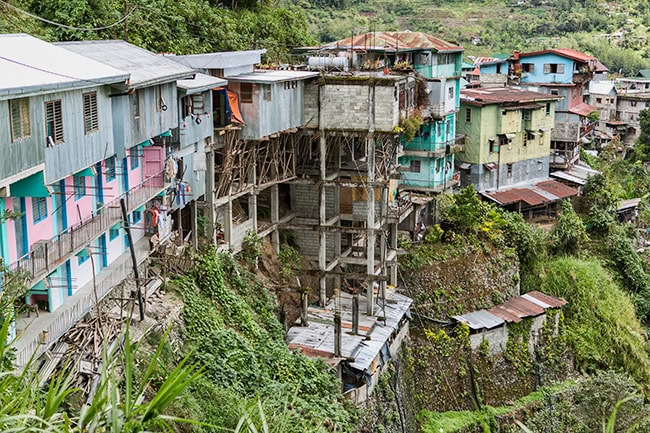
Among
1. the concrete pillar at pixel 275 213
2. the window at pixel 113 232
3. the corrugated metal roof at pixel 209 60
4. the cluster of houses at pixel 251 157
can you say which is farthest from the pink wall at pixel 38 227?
the concrete pillar at pixel 275 213

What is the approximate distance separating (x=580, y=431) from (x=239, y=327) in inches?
539

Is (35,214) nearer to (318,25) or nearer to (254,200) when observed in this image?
(254,200)

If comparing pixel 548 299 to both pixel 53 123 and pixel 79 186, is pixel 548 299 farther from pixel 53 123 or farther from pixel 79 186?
pixel 53 123

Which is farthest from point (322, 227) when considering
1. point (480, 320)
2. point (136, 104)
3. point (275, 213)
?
point (136, 104)

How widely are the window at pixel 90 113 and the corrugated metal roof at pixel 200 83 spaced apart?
4917 mm

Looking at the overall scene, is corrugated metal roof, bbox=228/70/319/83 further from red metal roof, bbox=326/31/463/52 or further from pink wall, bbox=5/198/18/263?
pink wall, bbox=5/198/18/263

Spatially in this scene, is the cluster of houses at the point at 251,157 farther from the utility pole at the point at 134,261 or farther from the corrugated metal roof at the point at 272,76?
the utility pole at the point at 134,261

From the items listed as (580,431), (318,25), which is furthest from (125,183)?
(318,25)

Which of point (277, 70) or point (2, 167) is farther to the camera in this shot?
point (277, 70)

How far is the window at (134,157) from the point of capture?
20.2 meters

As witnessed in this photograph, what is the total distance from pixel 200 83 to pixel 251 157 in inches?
156

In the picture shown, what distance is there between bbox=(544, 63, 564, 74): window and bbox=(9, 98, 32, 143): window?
40690 mm

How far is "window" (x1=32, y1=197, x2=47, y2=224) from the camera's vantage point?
1549cm

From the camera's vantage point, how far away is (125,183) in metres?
20.0
